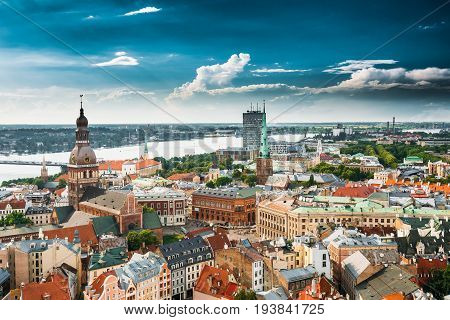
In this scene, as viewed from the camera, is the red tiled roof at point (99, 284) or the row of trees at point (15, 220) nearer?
the red tiled roof at point (99, 284)

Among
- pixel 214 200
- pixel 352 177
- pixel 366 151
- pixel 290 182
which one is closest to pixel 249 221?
pixel 214 200

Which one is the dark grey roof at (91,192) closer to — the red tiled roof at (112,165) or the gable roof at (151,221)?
the gable roof at (151,221)

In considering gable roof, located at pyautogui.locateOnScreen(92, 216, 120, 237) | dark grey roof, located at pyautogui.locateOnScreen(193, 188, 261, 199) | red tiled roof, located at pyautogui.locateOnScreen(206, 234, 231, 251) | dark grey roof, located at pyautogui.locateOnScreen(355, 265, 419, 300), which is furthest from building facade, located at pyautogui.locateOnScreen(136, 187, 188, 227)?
dark grey roof, located at pyautogui.locateOnScreen(355, 265, 419, 300)

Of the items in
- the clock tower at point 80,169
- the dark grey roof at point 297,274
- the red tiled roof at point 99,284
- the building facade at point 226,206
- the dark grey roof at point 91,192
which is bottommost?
the building facade at point 226,206

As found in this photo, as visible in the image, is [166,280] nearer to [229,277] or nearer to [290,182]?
[229,277]

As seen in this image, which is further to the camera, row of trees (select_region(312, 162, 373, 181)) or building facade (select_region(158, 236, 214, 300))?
row of trees (select_region(312, 162, 373, 181))

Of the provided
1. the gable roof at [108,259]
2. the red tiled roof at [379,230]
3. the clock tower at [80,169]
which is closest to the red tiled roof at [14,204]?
the clock tower at [80,169]

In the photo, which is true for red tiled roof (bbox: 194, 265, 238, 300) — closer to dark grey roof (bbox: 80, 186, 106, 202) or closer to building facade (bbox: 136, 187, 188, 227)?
dark grey roof (bbox: 80, 186, 106, 202)
